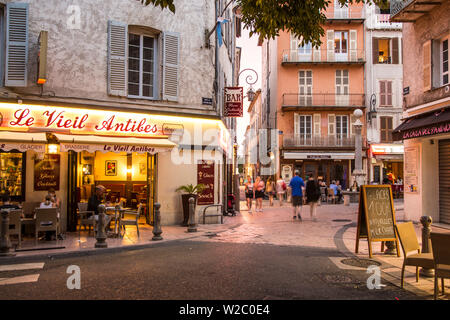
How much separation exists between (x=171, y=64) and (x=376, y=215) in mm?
7869

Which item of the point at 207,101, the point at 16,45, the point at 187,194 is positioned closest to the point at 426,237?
the point at 187,194

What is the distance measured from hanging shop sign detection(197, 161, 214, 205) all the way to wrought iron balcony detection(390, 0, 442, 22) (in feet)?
25.8

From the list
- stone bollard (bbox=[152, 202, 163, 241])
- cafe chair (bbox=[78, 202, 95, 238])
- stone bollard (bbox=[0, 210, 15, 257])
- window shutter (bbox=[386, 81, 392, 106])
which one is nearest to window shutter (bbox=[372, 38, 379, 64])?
window shutter (bbox=[386, 81, 392, 106])

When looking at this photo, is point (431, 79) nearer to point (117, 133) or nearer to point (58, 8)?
point (117, 133)

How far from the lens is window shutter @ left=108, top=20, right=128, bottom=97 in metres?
11.6

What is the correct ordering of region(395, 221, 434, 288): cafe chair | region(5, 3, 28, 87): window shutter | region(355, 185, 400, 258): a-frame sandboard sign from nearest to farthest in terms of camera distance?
region(395, 221, 434, 288): cafe chair → region(355, 185, 400, 258): a-frame sandboard sign → region(5, 3, 28, 87): window shutter

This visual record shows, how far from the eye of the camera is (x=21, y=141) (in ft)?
30.4

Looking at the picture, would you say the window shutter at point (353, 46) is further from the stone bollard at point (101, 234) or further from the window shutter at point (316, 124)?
the stone bollard at point (101, 234)

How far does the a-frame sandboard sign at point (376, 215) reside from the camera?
304 inches

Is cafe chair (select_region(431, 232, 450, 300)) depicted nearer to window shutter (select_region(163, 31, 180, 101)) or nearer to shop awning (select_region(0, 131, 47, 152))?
shop awning (select_region(0, 131, 47, 152))

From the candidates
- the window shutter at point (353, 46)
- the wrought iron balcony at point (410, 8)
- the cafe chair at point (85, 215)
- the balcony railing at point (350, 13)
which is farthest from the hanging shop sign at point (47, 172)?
the balcony railing at point (350, 13)

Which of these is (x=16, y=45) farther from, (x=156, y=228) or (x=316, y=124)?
(x=316, y=124)

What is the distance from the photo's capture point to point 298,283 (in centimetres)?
568
